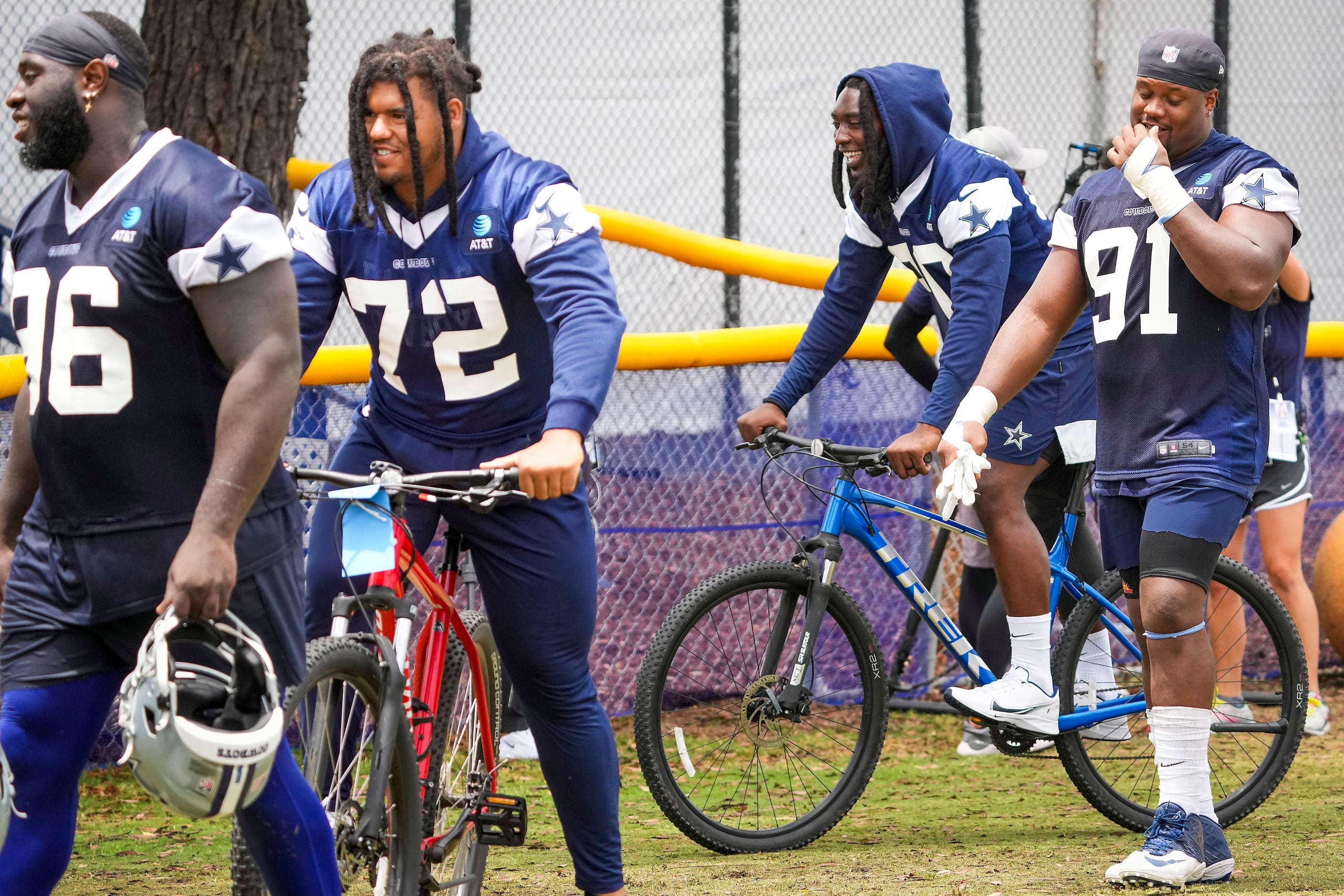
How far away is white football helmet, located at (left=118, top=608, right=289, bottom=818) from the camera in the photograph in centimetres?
255

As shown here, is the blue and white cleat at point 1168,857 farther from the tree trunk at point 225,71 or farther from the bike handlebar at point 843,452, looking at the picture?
the tree trunk at point 225,71

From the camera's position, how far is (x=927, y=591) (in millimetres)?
5121

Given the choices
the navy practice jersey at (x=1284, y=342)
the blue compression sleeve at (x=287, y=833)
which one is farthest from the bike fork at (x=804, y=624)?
the navy practice jersey at (x=1284, y=342)

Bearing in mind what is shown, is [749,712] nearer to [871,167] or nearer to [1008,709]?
[1008,709]

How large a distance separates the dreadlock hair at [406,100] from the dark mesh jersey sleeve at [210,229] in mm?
752

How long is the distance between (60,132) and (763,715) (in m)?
2.72

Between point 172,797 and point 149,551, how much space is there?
0.42 meters

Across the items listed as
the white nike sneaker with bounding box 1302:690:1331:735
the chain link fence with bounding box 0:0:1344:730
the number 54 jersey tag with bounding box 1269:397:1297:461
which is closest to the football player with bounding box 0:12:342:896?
the chain link fence with bounding box 0:0:1344:730

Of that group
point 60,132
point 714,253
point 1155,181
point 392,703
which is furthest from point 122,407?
point 714,253

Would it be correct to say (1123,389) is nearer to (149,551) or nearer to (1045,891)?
(1045,891)

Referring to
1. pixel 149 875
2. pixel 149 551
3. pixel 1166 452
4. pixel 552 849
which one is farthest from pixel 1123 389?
pixel 149 875

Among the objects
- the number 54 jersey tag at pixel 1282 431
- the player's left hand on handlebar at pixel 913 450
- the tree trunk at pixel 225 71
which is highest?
the tree trunk at pixel 225 71

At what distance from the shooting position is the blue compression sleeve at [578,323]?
3221mm

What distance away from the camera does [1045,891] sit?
402 cm
